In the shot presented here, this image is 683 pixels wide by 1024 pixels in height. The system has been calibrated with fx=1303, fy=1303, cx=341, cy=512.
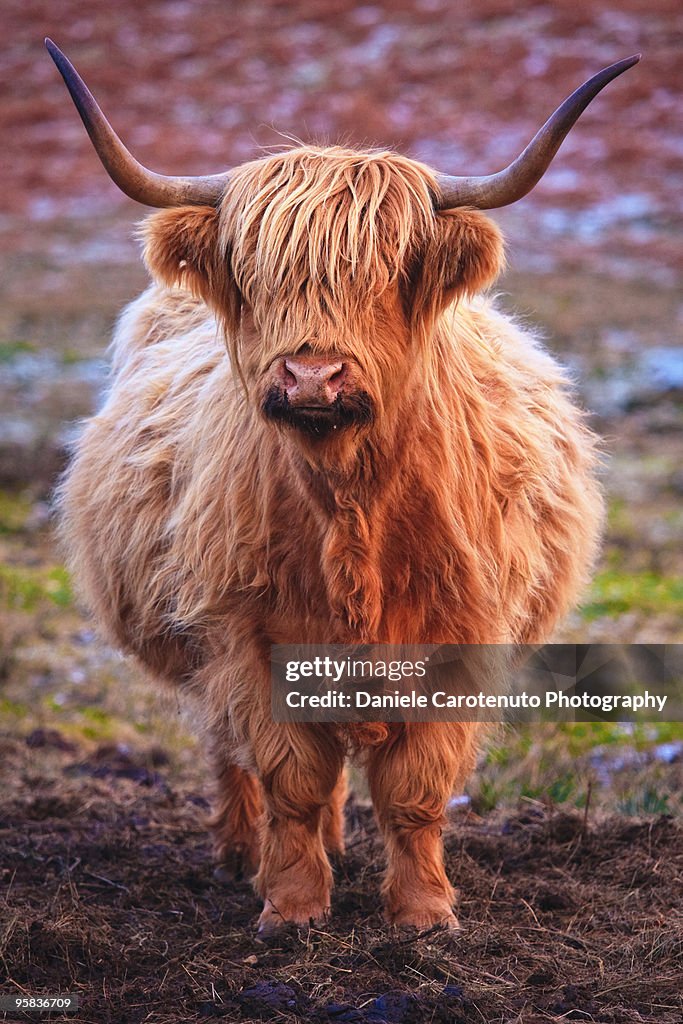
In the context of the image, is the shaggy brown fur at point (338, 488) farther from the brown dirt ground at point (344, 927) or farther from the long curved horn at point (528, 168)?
the brown dirt ground at point (344, 927)

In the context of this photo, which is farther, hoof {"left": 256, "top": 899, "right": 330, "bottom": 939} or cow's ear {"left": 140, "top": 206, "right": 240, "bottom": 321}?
hoof {"left": 256, "top": 899, "right": 330, "bottom": 939}

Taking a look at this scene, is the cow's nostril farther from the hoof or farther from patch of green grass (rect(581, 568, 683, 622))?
patch of green grass (rect(581, 568, 683, 622))

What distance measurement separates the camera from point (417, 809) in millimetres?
2898

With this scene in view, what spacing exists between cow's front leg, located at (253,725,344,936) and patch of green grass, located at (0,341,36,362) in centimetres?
893

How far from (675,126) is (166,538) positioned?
1607 centimetres

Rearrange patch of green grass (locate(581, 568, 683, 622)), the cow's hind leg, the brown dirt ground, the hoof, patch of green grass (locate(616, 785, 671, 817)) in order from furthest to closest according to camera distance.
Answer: patch of green grass (locate(581, 568, 683, 622))
patch of green grass (locate(616, 785, 671, 817))
the cow's hind leg
the hoof
the brown dirt ground

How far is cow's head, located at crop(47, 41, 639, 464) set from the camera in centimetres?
246

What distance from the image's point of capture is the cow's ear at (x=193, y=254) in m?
2.73

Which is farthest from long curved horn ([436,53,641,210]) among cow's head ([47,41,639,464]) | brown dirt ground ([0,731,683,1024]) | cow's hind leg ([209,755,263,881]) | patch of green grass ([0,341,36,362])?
patch of green grass ([0,341,36,362])

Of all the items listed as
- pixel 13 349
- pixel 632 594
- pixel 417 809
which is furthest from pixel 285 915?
pixel 13 349

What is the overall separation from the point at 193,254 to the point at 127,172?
0.72 feet

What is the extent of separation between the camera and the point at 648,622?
233 inches

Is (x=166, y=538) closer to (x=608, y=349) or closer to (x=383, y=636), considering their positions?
(x=383, y=636)

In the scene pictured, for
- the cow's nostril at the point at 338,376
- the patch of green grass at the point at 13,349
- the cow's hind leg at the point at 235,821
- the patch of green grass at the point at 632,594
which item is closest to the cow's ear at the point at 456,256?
the cow's nostril at the point at 338,376
